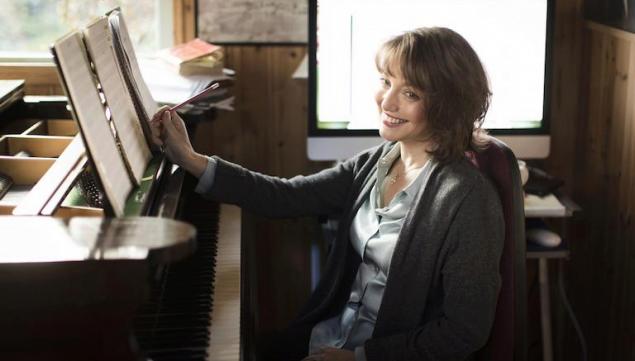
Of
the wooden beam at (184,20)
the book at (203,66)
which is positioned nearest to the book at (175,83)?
the book at (203,66)

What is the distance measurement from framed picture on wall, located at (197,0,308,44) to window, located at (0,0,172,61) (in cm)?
11

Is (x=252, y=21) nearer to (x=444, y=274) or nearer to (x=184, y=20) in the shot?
(x=184, y=20)

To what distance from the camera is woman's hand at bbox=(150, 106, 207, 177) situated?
1.80 meters

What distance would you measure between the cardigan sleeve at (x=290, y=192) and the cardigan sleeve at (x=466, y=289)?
40cm

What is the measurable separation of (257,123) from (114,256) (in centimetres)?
169

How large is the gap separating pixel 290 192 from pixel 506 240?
50 centimetres

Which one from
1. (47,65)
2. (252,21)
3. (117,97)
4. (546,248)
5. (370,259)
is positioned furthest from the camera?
(252,21)

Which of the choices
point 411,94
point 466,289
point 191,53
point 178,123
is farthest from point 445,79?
point 191,53

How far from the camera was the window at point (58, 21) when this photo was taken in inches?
103

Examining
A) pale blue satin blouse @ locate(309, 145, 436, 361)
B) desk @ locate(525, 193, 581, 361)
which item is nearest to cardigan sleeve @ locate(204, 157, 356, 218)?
pale blue satin blouse @ locate(309, 145, 436, 361)

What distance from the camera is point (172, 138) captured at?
1812 millimetres

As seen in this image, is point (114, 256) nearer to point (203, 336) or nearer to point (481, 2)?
point (203, 336)

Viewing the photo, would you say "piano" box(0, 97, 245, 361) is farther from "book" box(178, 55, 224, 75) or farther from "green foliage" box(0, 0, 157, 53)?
"green foliage" box(0, 0, 157, 53)

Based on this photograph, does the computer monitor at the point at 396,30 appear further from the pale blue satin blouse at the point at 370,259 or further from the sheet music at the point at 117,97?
the sheet music at the point at 117,97
